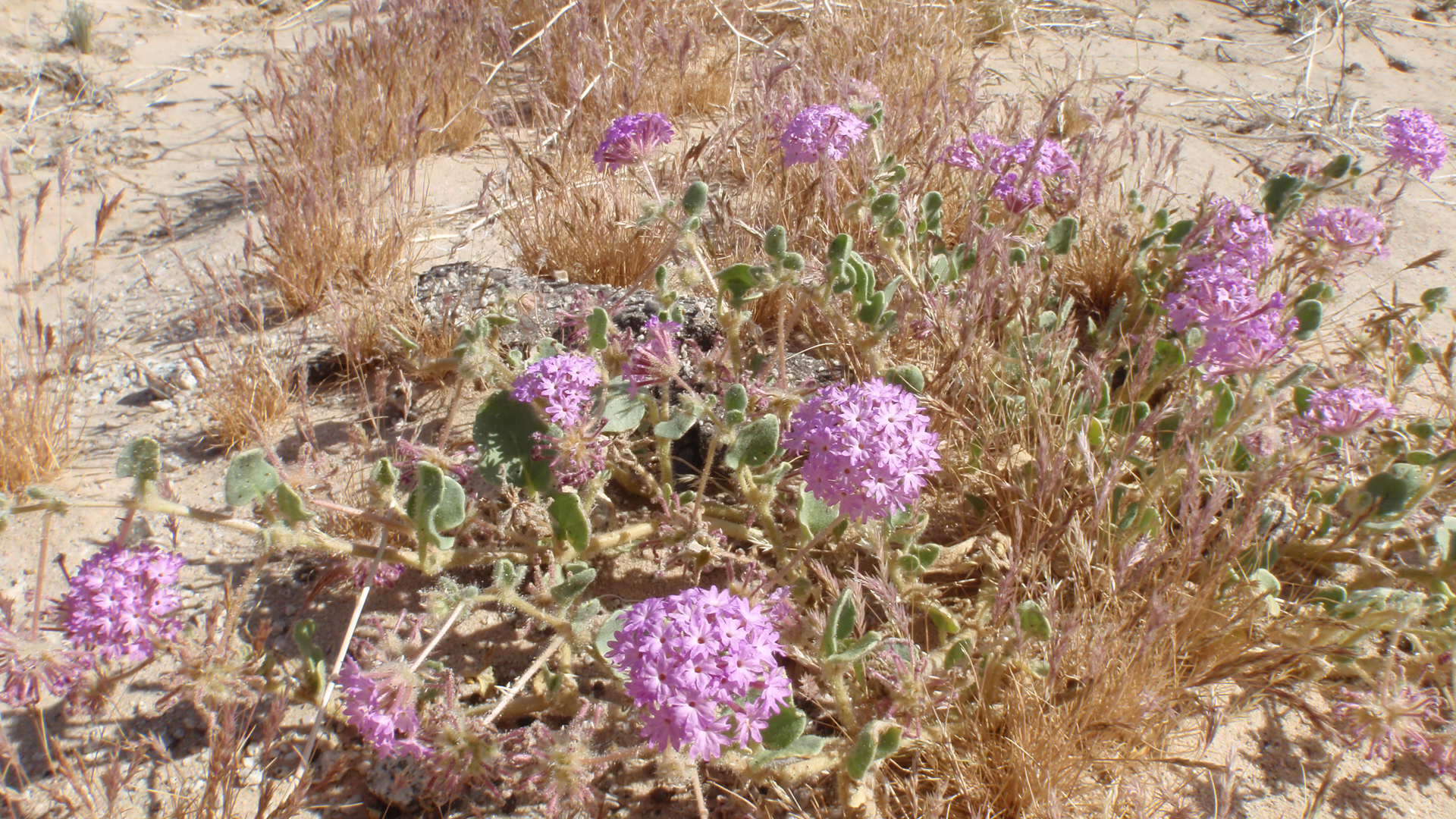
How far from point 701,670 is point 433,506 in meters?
0.64

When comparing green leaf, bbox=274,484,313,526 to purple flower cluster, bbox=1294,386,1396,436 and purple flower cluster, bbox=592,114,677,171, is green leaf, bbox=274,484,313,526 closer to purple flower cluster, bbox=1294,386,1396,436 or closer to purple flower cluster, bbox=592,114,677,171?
purple flower cluster, bbox=592,114,677,171

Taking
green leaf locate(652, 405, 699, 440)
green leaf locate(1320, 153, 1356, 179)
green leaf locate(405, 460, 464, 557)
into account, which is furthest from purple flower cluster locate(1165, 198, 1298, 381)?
green leaf locate(405, 460, 464, 557)

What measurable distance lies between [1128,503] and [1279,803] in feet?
2.16

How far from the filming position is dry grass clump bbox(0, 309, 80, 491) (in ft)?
7.89

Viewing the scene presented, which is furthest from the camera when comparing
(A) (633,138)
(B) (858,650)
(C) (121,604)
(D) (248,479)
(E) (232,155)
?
(E) (232,155)

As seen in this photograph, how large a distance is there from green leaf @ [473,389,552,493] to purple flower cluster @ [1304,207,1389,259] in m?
2.00

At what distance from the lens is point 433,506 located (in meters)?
1.73

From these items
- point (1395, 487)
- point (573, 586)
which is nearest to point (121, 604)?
point (573, 586)

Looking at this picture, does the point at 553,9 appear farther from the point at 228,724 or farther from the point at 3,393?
the point at 228,724

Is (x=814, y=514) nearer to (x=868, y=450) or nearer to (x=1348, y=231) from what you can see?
(x=868, y=450)

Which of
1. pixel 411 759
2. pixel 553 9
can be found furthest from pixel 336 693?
pixel 553 9

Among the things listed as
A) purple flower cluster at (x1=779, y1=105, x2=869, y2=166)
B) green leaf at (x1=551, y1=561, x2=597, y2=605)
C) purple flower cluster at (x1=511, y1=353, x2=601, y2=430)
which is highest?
purple flower cluster at (x1=779, y1=105, x2=869, y2=166)

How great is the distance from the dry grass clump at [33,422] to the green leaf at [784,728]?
6.92ft

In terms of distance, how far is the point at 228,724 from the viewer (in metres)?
1.42
